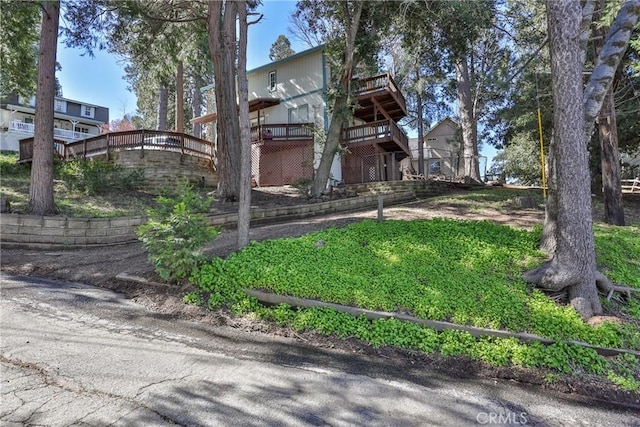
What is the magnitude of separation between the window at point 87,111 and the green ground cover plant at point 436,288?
36763 mm

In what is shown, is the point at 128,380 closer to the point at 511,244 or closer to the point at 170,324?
the point at 170,324

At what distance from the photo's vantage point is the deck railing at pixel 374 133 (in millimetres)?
16516

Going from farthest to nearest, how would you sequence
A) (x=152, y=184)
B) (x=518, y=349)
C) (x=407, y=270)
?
(x=152, y=184), (x=407, y=270), (x=518, y=349)

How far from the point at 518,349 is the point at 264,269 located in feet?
10.2

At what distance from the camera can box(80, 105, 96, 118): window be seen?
33203 millimetres

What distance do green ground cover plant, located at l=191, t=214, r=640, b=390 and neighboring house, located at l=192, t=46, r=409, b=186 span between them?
1142cm

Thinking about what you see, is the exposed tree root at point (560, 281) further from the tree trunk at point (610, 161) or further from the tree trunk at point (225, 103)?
the tree trunk at point (225, 103)

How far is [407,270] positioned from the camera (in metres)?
4.70

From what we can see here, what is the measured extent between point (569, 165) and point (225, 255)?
16.7 feet

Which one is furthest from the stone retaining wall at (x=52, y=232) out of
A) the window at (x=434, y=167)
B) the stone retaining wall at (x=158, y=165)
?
the window at (x=434, y=167)

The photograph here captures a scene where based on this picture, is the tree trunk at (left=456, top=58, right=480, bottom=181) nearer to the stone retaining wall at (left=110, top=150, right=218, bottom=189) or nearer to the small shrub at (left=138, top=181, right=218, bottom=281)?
the stone retaining wall at (left=110, top=150, right=218, bottom=189)

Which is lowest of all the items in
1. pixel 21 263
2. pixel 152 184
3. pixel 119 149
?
pixel 21 263

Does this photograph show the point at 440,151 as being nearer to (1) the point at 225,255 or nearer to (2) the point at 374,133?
(2) the point at 374,133

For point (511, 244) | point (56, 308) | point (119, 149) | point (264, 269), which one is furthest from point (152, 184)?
point (511, 244)
